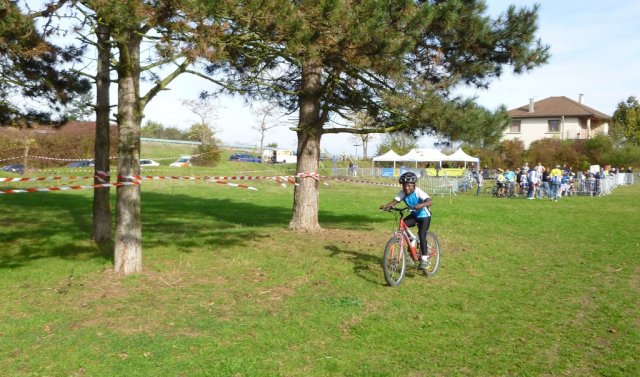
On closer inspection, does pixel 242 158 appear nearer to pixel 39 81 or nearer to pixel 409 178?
pixel 39 81

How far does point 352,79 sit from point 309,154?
192 centimetres

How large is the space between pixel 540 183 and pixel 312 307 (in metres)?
22.6

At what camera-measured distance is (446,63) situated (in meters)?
11.6

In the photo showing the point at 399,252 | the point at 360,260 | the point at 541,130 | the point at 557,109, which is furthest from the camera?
the point at 557,109

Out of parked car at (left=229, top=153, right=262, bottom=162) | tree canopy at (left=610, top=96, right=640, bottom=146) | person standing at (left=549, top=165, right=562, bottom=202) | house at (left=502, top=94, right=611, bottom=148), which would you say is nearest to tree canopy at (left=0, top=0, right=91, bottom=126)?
person standing at (left=549, top=165, right=562, bottom=202)

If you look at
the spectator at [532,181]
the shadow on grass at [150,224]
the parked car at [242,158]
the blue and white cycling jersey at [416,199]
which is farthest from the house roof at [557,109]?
the blue and white cycling jersey at [416,199]

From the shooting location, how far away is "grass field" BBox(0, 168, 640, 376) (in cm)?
494

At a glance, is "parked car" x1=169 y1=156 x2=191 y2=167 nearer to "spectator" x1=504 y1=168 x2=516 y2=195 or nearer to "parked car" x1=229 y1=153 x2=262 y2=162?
"parked car" x1=229 y1=153 x2=262 y2=162

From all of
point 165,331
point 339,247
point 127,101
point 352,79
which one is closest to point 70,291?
point 165,331

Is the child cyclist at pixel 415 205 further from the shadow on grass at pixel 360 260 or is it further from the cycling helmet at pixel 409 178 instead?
the shadow on grass at pixel 360 260

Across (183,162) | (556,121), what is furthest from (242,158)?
(556,121)

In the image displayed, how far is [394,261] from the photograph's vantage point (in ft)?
25.2

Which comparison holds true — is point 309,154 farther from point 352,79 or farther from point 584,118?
point 584,118

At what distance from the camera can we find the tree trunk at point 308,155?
12055 mm
